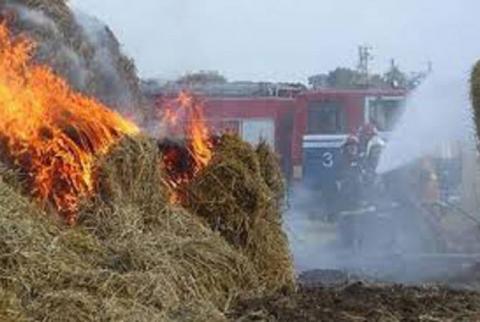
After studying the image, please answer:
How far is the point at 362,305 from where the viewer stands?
24.6 feet

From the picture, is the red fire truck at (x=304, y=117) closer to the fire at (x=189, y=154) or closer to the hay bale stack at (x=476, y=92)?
the hay bale stack at (x=476, y=92)

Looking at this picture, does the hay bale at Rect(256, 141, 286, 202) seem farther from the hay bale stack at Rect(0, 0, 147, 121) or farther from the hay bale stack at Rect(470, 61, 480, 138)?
the hay bale stack at Rect(470, 61, 480, 138)

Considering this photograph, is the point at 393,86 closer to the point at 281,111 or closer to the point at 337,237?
the point at 281,111

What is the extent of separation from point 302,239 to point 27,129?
9431 mm

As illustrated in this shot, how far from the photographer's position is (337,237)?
1698cm

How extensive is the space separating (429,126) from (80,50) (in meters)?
9.84

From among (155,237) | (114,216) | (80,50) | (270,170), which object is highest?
(80,50)

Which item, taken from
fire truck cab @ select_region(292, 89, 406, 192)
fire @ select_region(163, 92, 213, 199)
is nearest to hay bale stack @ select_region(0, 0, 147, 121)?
fire @ select_region(163, 92, 213, 199)

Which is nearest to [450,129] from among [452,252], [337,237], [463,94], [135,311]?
[463,94]

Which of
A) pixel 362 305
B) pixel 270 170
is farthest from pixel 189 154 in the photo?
pixel 362 305

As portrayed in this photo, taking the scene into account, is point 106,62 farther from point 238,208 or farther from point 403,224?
point 403,224

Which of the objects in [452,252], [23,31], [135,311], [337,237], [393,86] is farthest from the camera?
[393,86]

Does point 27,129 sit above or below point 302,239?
above

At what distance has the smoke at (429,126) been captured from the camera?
1781 cm
